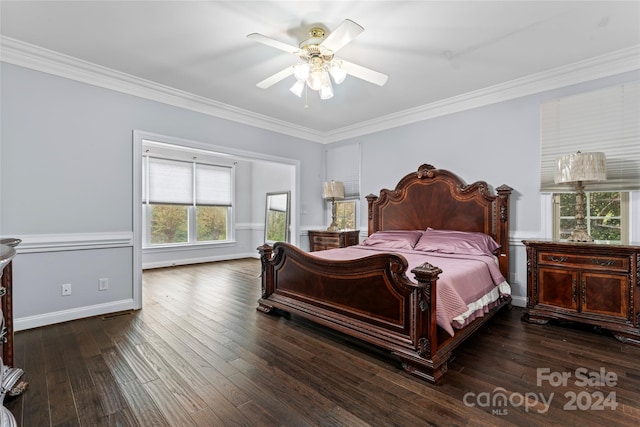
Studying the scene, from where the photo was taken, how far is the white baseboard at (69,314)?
293 cm

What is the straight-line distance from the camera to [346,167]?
18.1 ft

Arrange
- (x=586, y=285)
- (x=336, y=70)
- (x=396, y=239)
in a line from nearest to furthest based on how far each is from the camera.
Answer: (x=336, y=70), (x=586, y=285), (x=396, y=239)

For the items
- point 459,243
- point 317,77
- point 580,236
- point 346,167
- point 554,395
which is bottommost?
point 554,395

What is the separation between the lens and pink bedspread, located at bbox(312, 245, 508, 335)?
88.0 inches

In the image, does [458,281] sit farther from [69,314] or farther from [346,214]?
[69,314]

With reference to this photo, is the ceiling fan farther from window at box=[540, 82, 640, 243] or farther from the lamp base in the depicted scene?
the lamp base

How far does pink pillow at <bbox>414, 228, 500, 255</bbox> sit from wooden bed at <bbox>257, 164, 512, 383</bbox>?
0.17 metres

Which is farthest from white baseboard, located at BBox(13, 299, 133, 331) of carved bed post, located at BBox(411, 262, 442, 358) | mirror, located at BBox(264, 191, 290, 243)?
mirror, located at BBox(264, 191, 290, 243)

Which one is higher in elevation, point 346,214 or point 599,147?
point 599,147

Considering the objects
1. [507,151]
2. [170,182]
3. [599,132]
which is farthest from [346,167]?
[170,182]

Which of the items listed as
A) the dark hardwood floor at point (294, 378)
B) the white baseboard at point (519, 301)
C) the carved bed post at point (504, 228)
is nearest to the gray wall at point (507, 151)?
the white baseboard at point (519, 301)

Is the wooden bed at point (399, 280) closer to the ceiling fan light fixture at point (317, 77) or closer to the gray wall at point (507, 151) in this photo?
the gray wall at point (507, 151)

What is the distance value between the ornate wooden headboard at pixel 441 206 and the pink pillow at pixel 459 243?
0.54ft

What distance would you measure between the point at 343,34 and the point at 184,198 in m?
5.62
